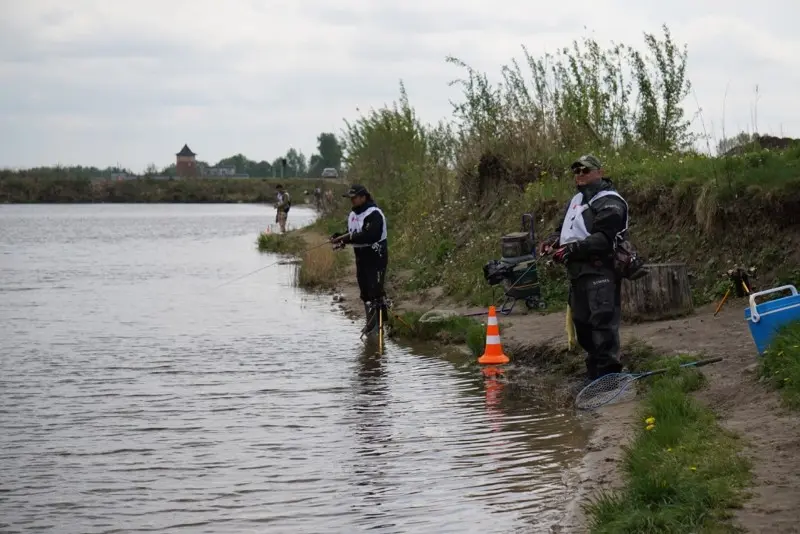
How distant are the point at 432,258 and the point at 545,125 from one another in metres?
3.01

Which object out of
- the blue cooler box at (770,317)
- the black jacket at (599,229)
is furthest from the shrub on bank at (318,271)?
the blue cooler box at (770,317)

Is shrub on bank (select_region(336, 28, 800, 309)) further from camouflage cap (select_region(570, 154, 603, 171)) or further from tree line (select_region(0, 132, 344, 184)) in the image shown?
tree line (select_region(0, 132, 344, 184))

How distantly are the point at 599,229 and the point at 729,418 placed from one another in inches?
83.7

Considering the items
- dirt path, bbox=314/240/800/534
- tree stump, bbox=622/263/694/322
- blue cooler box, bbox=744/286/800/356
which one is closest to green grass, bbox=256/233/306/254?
dirt path, bbox=314/240/800/534

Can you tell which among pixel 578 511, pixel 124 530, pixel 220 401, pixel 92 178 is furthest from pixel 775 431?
pixel 92 178

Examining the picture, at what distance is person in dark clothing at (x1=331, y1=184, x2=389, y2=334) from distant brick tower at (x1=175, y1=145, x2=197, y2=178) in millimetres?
164453

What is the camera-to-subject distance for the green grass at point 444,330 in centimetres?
1451

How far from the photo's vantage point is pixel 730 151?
664 inches

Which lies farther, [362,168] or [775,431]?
[362,168]

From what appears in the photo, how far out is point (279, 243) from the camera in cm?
3762

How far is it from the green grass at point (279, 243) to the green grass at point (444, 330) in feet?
61.2

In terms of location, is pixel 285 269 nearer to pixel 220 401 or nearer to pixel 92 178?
pixel 220 401

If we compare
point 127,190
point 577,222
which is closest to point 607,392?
point 577,222

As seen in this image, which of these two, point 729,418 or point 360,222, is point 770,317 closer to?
point 729,418
